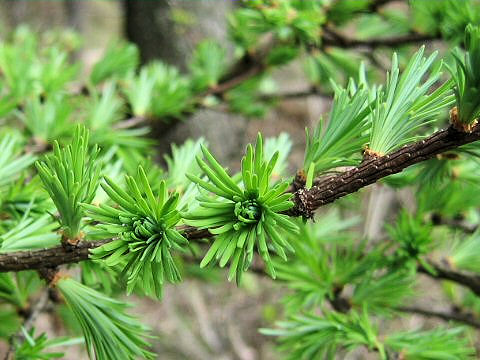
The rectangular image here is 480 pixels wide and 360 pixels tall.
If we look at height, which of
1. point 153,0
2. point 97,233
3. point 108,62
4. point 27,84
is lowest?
point 97,233

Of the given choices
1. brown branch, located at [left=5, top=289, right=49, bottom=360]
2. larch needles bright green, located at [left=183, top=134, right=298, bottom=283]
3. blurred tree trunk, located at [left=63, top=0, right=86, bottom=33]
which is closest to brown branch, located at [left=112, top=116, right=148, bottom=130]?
brown branch, located at [left=5, top=289, right=49, bottom=360]

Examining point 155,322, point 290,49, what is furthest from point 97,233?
point 155,322

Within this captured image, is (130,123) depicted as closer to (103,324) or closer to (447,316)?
(103,324)

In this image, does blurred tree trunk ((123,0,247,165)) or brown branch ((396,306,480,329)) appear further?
blurred tree trunk ((123,0,247,165))

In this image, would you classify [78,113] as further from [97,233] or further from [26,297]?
[97,233]

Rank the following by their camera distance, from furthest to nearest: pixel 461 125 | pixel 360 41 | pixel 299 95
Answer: pixel 299 95 < pixel 360 41 < pixel 461 125

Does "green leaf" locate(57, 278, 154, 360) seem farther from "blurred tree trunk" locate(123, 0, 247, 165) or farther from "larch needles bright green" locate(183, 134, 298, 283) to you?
"blurred tree trunk" locate(123, 0, 247, 165)

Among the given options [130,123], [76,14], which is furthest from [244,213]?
[76,14]

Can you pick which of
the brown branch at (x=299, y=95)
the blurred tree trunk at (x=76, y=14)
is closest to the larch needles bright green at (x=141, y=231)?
the brown branch at (x=299, y=95)
